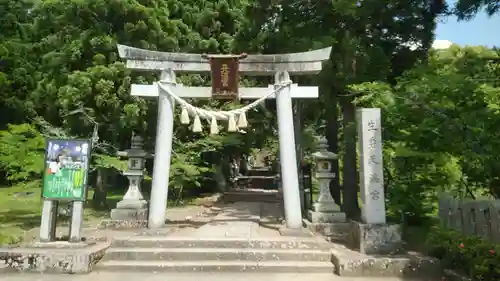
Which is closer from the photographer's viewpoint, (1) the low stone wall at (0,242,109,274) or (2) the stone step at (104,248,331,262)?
(1) the low stone wall at (0,242,109,274)

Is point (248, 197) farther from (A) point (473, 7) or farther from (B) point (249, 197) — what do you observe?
(A) point (473, 7)

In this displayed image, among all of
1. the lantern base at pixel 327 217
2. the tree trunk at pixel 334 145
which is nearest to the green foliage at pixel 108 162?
the lantern base at pixel 327 217

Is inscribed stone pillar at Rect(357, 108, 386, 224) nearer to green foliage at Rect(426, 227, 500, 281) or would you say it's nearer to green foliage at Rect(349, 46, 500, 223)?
green foliage at Rect(349, 46, 500, 223)

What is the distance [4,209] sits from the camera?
14672 mm

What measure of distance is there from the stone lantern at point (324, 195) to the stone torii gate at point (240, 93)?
3.25 ft

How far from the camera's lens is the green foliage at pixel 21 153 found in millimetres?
10633

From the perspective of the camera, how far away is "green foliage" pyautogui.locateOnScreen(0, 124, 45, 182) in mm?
10633

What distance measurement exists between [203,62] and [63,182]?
14.9 feet

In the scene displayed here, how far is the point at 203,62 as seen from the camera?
34.2 ft

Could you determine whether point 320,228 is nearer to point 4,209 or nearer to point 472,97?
point 472,97

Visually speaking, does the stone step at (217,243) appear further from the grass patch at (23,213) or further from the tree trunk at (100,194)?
the tree trunk at (100,194)

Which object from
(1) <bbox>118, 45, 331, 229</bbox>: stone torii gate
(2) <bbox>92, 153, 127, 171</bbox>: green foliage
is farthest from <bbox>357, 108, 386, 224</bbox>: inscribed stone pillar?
(2) <bbox>92, 153, 127, 171</bbox>: green foliage

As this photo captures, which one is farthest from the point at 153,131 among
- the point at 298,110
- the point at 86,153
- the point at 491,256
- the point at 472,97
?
the point at 491,256

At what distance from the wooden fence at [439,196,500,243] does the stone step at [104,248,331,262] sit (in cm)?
258
